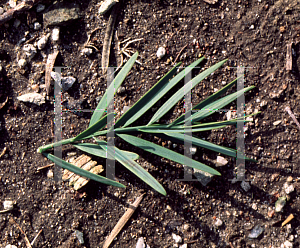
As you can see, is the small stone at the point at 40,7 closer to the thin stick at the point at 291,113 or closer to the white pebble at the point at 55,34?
the white pebble at the point at 55,34

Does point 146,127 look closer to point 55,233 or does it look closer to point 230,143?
point 230,143

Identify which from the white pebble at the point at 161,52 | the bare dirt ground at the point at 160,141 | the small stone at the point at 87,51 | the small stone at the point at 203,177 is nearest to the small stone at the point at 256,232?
the bare dirt ground at the point at 160,141

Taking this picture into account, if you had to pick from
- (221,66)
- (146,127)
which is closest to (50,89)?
(146,127)


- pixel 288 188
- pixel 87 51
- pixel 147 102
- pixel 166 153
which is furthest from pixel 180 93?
pixel 288 188

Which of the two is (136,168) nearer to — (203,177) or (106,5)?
(203,177)

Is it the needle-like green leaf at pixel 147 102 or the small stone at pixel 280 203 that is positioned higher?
the needle-like green leaf at pixel 147 102

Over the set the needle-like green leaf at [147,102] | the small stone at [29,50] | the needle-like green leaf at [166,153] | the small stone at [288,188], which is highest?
the small stone at [29,50]
